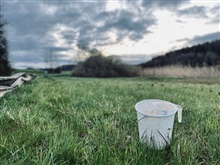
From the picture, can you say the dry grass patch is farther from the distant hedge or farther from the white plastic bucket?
the white plastic bucket

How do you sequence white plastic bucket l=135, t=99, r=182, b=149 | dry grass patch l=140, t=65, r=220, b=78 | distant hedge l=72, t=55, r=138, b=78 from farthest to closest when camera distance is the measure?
distant hedge l=72, t=55, r=138, b=78 < dry grass patch l=140, t=65, r=220, b=78 < white plastic bucket l=135, t=99, r=182, b=149

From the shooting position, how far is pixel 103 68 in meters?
25.6

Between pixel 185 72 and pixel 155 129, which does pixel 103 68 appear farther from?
pixel 155 129

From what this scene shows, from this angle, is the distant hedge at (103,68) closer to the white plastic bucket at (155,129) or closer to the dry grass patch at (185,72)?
the dry grass patch at (185,72)

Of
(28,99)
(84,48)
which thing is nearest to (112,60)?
(84,48)

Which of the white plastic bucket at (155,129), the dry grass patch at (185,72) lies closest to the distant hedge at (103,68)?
the dry grass patch at (185,72)

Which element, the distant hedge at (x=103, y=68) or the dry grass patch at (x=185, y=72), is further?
the distant hedge at (x=103, y=68)

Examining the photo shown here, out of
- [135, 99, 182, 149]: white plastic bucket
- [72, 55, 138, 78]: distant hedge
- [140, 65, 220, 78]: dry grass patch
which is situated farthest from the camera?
[72, 55, 138, 78]: distant hedge

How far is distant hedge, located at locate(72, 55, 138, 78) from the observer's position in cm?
2514

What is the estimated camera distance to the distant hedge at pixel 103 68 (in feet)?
82.5

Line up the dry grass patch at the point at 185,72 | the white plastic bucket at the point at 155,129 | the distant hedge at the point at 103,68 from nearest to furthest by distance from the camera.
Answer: the white plastic bucket at the point at 155,129
the dry grass patch at the point at 185,72
the distant hedge at the point at 103,68

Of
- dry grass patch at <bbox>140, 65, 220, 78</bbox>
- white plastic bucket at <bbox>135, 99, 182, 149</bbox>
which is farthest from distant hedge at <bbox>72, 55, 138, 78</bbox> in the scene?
white plastic bucket at <bbox>135, 99, 182, 149</bbox>

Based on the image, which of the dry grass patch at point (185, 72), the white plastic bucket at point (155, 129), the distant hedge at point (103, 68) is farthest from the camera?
the distant hedge at point (103, 68)

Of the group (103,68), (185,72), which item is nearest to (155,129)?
(185,72)
